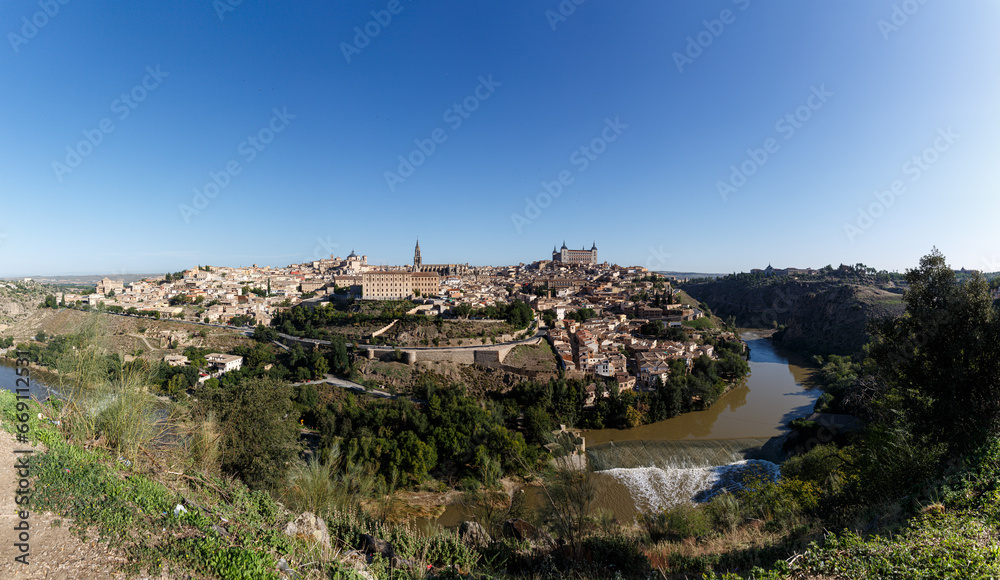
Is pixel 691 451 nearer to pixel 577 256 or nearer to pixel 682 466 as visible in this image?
pixel 682 466

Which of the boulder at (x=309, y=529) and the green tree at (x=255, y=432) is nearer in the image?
the boulder at (x=309, y=529)

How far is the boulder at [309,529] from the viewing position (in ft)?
11.2

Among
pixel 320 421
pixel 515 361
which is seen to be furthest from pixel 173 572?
pixel 515 361

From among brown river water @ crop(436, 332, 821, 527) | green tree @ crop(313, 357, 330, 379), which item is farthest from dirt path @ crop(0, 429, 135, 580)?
A: green tree @ crop(313, 357, 330, 379)

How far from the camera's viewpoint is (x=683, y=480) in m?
12.3

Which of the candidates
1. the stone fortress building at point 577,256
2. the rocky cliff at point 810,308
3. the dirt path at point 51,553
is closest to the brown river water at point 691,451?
the rocky cliff at point 810,308

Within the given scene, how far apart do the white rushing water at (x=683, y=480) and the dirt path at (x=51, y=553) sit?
11.5 meters

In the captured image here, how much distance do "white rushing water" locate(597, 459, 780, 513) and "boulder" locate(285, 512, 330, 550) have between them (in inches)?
383

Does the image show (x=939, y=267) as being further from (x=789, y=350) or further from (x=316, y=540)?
(x=789, y=350)

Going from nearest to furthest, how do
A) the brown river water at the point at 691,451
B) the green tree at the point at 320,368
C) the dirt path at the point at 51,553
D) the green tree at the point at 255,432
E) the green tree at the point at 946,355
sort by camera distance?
1. the dirt path at the point at 51,553
2. the green tree at the point at 946,355
3. the green tree at the point at 255,432
4. the brown river water at the point at 691,451
5. the green tree at the point at 320,368

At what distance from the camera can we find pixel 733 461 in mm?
13656

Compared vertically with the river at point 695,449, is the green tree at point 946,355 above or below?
above

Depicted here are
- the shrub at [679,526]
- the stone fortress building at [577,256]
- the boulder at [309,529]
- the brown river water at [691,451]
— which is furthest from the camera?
the stone fortress building at [577,256]

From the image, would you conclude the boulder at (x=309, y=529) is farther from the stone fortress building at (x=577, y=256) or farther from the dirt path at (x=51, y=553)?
the stone fortress building at (x=577, y=256)
